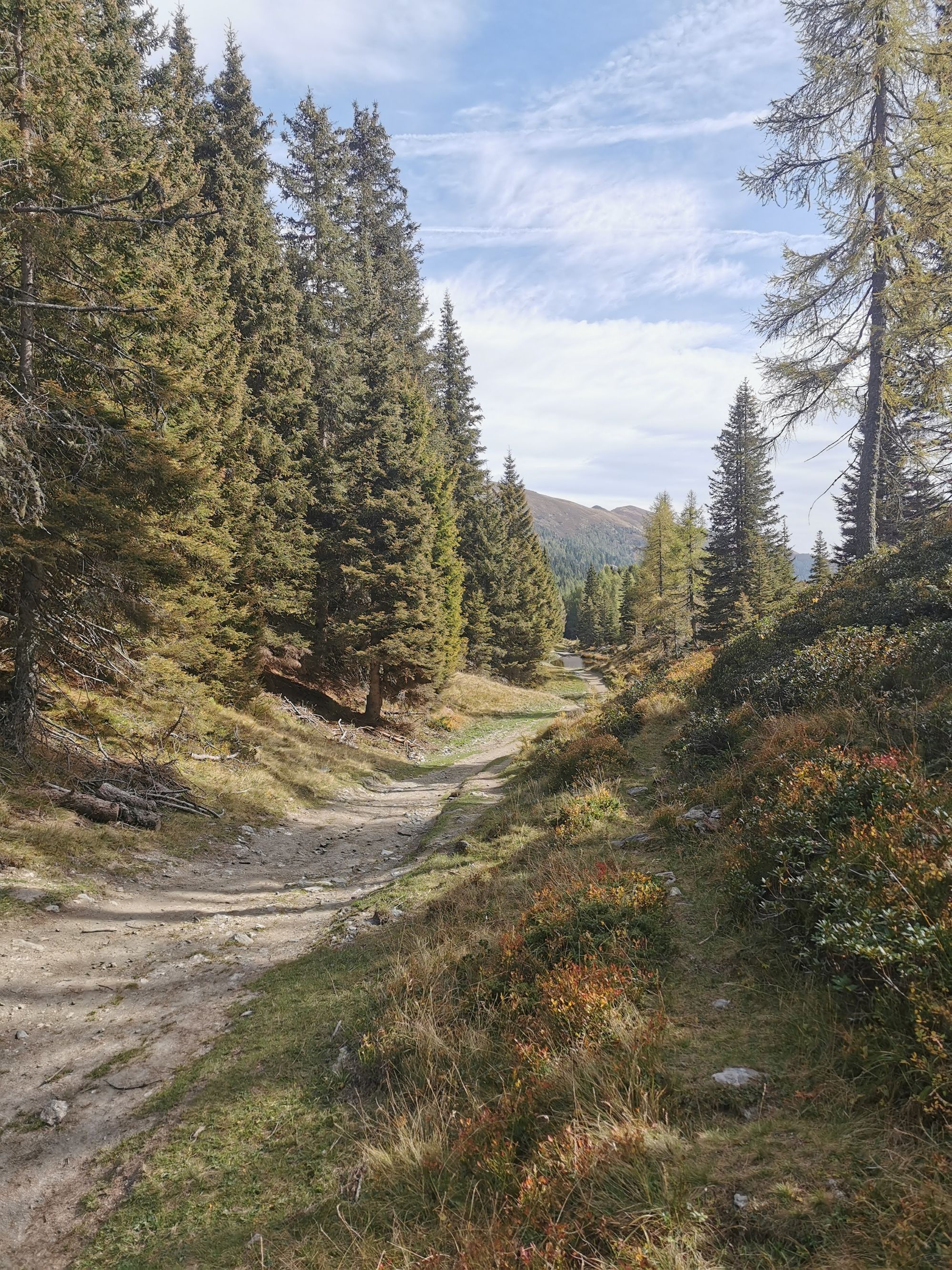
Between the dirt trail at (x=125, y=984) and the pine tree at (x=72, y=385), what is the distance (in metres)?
4.46

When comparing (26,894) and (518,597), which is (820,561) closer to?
(518,597)

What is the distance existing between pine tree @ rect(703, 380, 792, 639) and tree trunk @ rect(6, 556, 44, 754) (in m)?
30.4

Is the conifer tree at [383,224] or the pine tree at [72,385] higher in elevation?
the conifer tree at [383,224]

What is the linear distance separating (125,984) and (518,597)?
40.9 meters

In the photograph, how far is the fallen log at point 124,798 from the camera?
37.6 ft

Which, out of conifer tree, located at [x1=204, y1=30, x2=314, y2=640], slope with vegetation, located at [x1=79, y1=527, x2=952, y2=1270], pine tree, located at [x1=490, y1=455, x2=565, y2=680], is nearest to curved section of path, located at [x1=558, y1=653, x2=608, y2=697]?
pine tree, located at [x1=490, y1=455, x2=565, y2=680]

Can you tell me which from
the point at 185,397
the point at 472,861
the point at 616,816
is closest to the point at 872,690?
the point at 616,816

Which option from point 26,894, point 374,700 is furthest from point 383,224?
point 26,894

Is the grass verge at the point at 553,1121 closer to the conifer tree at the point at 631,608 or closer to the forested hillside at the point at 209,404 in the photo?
the forested hillside at the point at 209,404

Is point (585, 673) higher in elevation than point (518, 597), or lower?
lower

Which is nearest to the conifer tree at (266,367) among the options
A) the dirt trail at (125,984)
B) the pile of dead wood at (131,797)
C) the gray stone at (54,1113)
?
the pile of dead wood at (131,797)

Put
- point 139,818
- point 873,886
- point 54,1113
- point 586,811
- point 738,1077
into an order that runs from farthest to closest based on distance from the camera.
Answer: point 139,818 < point 586,811 < point 54,1113 < point 873,886 < point 738,1077

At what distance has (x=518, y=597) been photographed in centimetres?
4675

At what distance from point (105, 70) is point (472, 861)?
1005 inches
